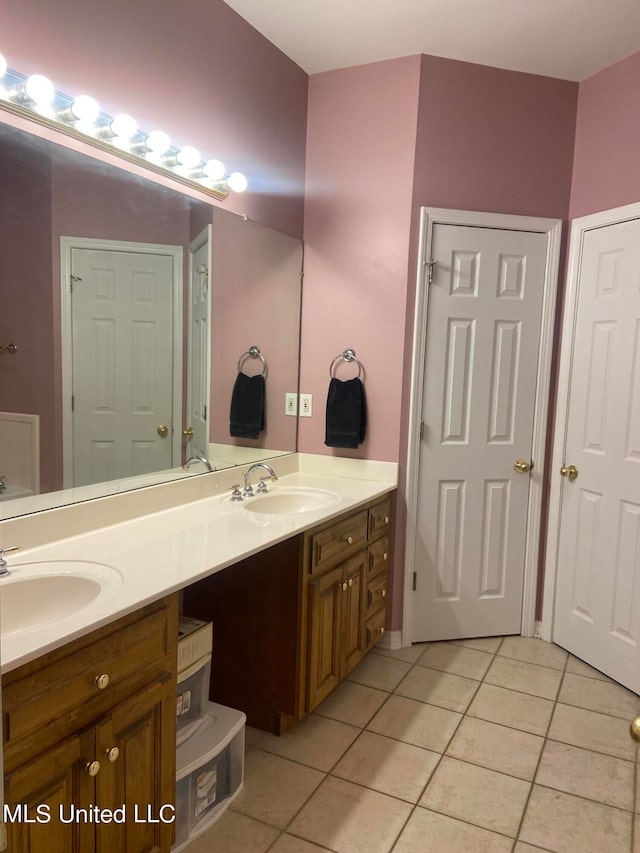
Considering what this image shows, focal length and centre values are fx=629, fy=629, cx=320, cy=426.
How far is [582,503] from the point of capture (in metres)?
2.86

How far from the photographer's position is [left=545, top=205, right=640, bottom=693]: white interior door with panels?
263cm

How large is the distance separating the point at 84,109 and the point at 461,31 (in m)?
1.60

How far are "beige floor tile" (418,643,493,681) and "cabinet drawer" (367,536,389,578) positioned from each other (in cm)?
48

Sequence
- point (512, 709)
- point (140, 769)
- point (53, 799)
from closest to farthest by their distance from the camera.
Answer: point (53, 799) < point (140, 769) < point (512, 709)

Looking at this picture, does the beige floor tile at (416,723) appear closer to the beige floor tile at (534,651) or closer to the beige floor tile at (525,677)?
the beige floor tile at (525,677)

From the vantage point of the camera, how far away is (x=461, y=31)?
8.16 feet

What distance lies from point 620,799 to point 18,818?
1.76 metres

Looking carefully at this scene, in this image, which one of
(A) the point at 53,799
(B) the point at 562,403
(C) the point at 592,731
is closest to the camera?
(A) the point at 53,799

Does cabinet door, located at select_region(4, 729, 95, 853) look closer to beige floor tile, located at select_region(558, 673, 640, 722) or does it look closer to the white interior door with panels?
beige floor tile, located at select_region(558, 673, 640, 722)

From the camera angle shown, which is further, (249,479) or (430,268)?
(430,268)

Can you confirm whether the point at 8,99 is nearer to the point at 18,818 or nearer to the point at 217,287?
the point at 217,287

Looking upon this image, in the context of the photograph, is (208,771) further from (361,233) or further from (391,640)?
(361,233)

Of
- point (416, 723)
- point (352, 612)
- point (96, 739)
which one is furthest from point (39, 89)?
point (416, 723)

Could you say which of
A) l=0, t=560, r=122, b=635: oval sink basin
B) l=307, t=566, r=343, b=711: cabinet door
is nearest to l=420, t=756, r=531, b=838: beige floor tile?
l=307, t=566, r=343, b=711: cabinet door
